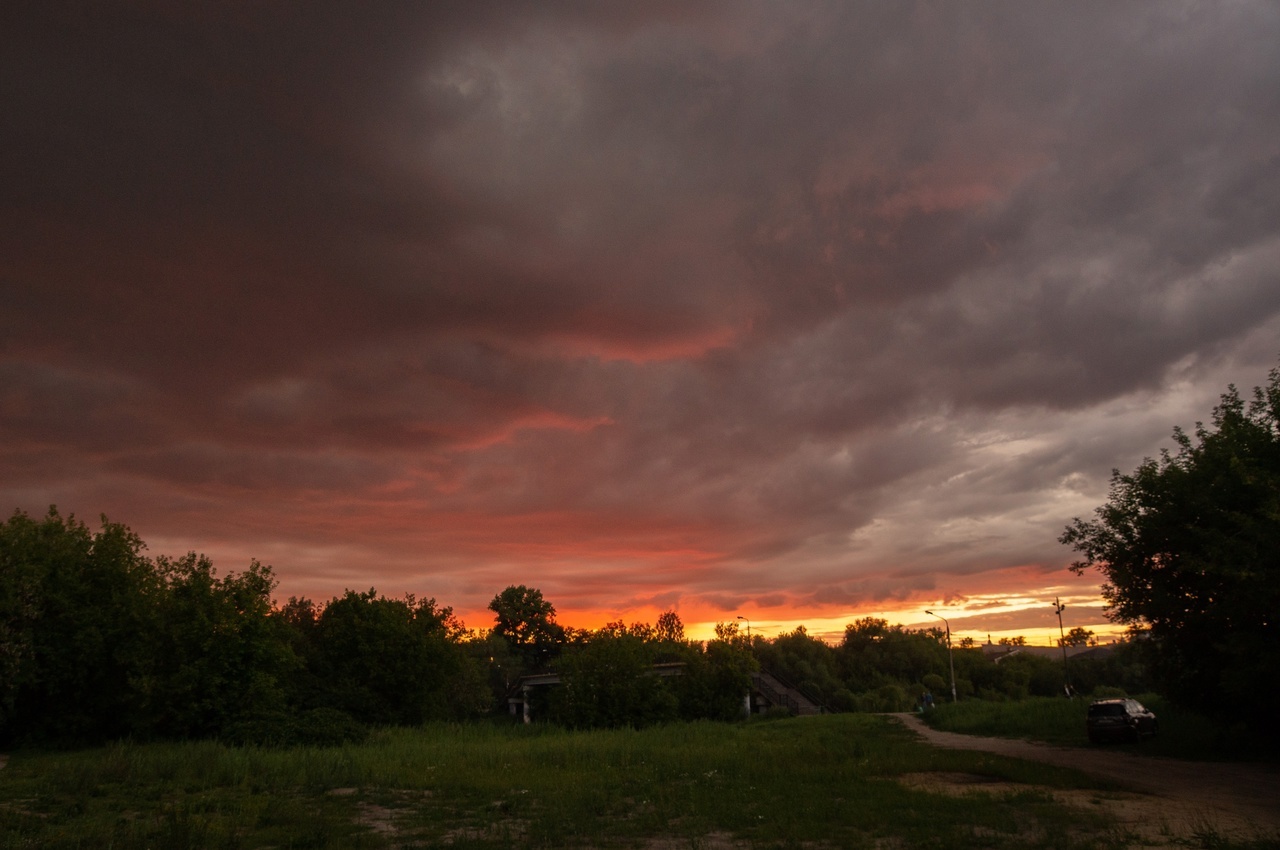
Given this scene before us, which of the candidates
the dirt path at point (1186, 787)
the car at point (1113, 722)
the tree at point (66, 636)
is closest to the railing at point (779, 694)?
the car at point (1113, 722)

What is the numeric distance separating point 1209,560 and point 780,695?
161 feet

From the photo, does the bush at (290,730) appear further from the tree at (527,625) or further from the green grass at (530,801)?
the tree at (527,625)

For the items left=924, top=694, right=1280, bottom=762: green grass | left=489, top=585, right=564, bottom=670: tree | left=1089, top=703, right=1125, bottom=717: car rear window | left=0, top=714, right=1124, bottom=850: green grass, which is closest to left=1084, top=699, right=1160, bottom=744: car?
left=1089, top=703, right=1125, bottom=717: car rear window

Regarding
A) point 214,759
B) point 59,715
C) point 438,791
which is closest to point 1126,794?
point 438,791

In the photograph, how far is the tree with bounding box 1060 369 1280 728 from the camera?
878 inches

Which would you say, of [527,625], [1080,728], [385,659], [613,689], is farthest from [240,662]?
[527,625]

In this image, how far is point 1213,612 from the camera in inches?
953

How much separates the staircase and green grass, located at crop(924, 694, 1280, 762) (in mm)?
15564

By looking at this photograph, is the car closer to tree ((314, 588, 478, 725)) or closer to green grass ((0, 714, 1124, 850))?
green grass ((0, 714, 1124, 850))

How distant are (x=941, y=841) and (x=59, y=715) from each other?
1475 inches

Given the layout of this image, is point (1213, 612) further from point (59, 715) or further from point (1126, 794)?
point (59, 715)

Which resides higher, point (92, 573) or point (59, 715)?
point (92, 573)

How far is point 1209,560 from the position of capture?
81.3ft

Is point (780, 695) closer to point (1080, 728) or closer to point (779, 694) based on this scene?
point (779, 694)
